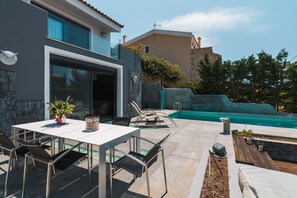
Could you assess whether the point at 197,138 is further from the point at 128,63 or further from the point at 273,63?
the point at 273,63

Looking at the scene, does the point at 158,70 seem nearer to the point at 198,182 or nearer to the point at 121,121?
the point at 121,121

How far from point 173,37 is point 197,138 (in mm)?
16734

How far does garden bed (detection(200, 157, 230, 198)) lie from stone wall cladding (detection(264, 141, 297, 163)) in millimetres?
3100

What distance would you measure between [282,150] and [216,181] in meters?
4.24

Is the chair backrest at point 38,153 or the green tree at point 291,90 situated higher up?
the green tree at point 291,90

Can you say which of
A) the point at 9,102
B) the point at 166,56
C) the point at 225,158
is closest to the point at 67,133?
the point at 9,102

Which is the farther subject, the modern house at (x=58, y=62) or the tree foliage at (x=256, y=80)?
the tree foliage at (x=256, y=80)

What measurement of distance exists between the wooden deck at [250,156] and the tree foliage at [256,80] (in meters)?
11.4

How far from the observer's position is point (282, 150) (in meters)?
5.77

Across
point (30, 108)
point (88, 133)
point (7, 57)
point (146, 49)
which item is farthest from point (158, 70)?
point (88, 133)

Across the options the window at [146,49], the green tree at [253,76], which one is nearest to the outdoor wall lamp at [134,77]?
the green tree at [253,76]

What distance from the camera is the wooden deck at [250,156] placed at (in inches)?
164

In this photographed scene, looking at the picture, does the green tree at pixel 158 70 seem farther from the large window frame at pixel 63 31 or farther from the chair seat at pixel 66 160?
the chair seat at pixel 66 160

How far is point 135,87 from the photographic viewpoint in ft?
35.6
